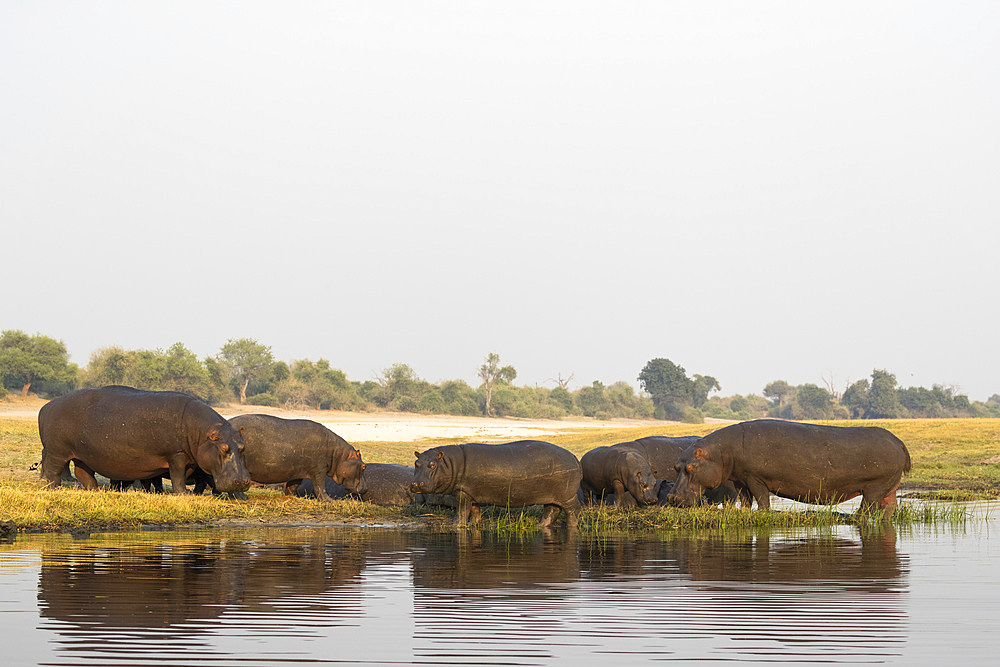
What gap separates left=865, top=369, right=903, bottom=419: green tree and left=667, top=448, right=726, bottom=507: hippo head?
106 meters

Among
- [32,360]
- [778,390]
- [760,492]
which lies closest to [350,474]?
[760,492]

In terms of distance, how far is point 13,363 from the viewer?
6769 cm

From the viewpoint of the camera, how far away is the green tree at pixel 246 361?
3381 inches

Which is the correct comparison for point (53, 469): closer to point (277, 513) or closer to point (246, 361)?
point (277, 513)

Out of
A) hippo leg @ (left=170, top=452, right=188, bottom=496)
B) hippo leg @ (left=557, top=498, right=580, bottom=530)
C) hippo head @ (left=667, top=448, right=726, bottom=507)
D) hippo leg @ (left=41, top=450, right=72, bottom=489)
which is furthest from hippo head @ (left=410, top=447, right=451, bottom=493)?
hippo leg @ (left=41, top=450, right=72, bottom=489)

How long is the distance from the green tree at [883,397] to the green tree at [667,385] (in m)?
19.5

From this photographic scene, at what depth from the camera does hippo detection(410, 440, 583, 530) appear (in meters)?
15.6

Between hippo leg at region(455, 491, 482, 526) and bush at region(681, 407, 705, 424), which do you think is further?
bush at region(681, 407, 705, 424)

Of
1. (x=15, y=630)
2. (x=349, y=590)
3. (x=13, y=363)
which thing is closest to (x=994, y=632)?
(x=349, y=590)

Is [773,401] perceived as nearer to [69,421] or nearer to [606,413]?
[606,413]

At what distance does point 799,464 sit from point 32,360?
201 ft

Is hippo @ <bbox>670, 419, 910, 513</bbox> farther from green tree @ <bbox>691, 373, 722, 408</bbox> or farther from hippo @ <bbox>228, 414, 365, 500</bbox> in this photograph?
green tree @ <bbox>691, 373, 722, 408</bbox>

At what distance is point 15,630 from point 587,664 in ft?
12.4

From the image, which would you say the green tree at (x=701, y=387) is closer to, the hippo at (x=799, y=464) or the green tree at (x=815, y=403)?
the green tree at (x=815, y=403)
